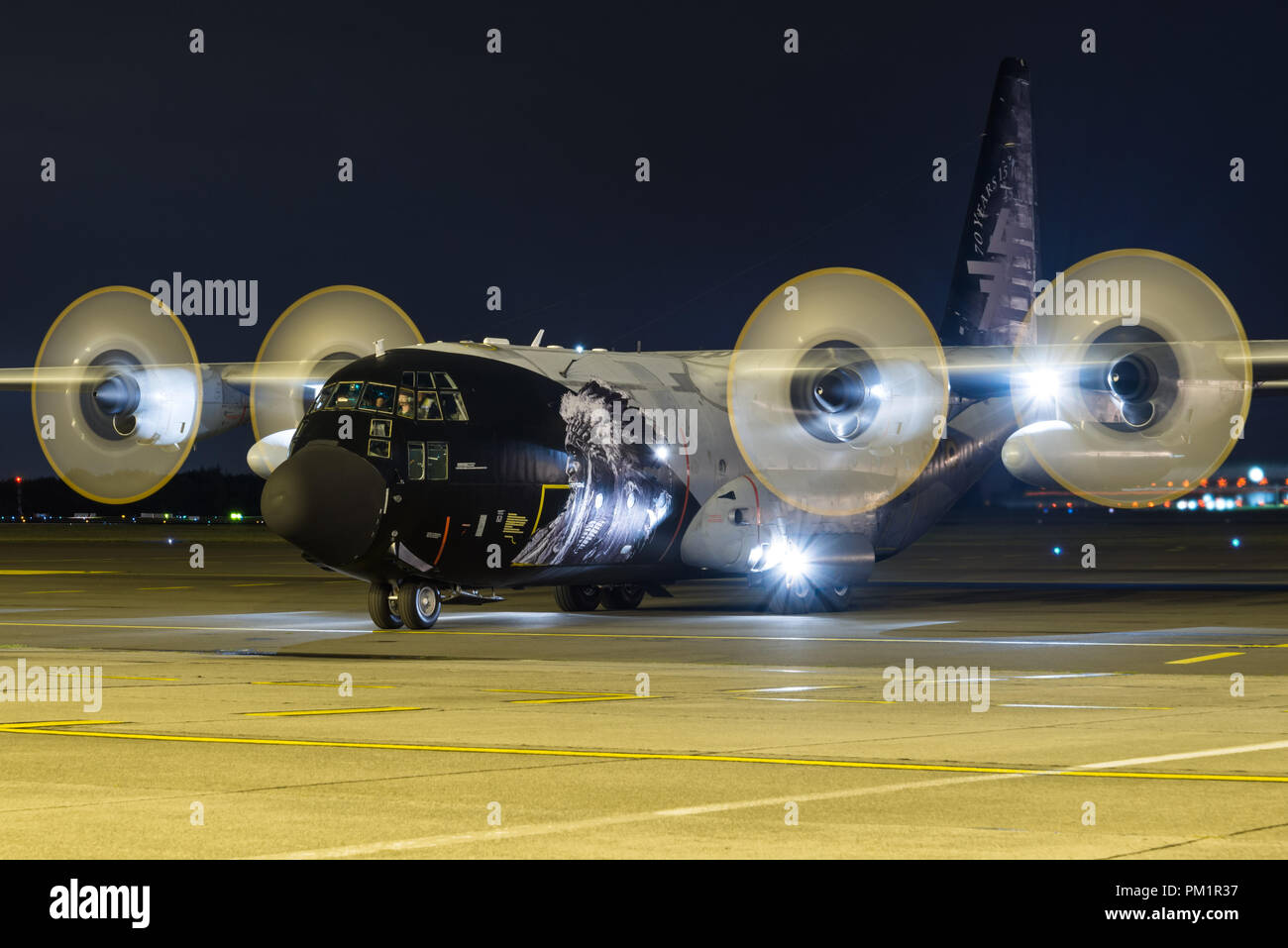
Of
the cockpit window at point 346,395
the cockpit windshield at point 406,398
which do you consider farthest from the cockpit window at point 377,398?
the cockpit window at point 346,395

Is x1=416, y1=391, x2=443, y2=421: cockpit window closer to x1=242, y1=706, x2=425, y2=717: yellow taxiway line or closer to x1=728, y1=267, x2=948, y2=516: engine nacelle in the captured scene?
x1=728, y1=267, x2=948, y2=516: engine nacelle

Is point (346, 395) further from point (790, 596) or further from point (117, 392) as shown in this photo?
point (117, 392)

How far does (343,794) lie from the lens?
10.4 m

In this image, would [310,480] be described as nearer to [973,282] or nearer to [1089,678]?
[1089,678]

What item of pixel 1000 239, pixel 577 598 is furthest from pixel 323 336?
pixel 1000 239

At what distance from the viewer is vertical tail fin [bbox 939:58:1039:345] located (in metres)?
36.5

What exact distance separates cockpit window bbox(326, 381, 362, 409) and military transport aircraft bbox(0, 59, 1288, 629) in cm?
5

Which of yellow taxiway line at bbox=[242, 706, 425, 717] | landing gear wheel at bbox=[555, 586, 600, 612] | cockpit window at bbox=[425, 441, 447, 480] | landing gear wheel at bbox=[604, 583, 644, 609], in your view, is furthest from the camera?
landing gear wheel at bbox=[604, 583, 644, 609]

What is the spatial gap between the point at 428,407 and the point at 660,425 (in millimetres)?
5012

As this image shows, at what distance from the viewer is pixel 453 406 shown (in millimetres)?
24766

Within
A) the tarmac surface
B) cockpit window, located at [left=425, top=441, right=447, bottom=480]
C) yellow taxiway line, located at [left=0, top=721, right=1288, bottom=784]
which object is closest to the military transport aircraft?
cockpit window, located at [left=425, top=441, right=447, bottom=480]

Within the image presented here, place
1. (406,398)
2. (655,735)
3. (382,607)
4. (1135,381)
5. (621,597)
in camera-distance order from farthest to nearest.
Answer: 1. (621,597)
2. (1135,381)
3. (382,607)
4. (406,398)
5. (655,735)
